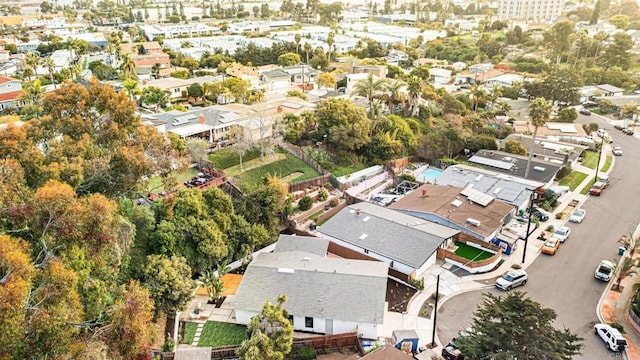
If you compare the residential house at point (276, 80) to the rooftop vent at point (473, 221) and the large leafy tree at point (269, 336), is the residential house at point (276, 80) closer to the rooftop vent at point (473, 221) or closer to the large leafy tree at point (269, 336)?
the rooftop vent at point (473, 221)

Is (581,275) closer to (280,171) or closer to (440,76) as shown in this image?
(280,171)

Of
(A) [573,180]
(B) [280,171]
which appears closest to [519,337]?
(B) [280,171]

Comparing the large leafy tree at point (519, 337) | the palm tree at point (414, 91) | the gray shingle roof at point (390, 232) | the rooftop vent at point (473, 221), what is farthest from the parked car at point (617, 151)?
the large leafy tree at point (519, 337)

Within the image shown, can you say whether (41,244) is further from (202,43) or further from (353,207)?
(202,43)

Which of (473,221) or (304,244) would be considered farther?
(473,221)

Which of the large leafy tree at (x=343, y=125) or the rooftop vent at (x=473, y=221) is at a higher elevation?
the large leafy tree at (x=343, y=125)
